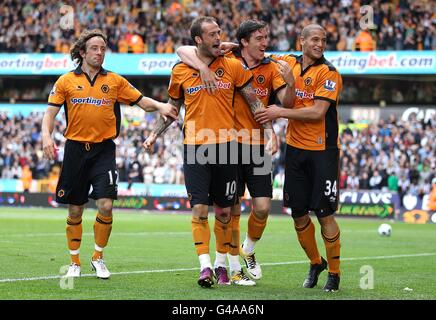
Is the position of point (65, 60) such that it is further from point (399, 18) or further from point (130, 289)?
point (130, 289)

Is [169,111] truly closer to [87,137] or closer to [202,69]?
[202,69]

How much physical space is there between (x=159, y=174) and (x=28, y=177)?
18.2ft

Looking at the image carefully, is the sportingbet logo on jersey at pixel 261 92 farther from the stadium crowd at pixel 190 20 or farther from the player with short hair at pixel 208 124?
the stadium crowd at pixel 190 20

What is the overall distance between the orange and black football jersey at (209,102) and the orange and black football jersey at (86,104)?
117cm

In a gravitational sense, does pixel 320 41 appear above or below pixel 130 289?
above

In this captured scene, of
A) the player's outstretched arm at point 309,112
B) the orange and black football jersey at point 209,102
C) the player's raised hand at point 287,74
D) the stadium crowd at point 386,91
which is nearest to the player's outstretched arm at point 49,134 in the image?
the orange and black football jersey at point 209,102

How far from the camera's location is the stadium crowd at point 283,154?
105 ft

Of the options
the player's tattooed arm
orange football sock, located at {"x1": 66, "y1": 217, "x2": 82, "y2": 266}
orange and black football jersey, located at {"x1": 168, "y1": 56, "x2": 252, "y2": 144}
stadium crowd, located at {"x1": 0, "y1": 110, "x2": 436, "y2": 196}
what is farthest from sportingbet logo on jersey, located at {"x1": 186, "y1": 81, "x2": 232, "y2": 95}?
stadium crowd, located at {"x1": 0, "y1": 110, "x2": 436, "y2": 196}

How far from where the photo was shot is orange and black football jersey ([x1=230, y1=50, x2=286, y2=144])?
10430 mm

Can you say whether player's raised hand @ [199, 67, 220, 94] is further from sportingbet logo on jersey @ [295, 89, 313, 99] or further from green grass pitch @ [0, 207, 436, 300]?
green grass pitch @ [0, 207, 436, 300]

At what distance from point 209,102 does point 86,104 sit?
1.71 m
